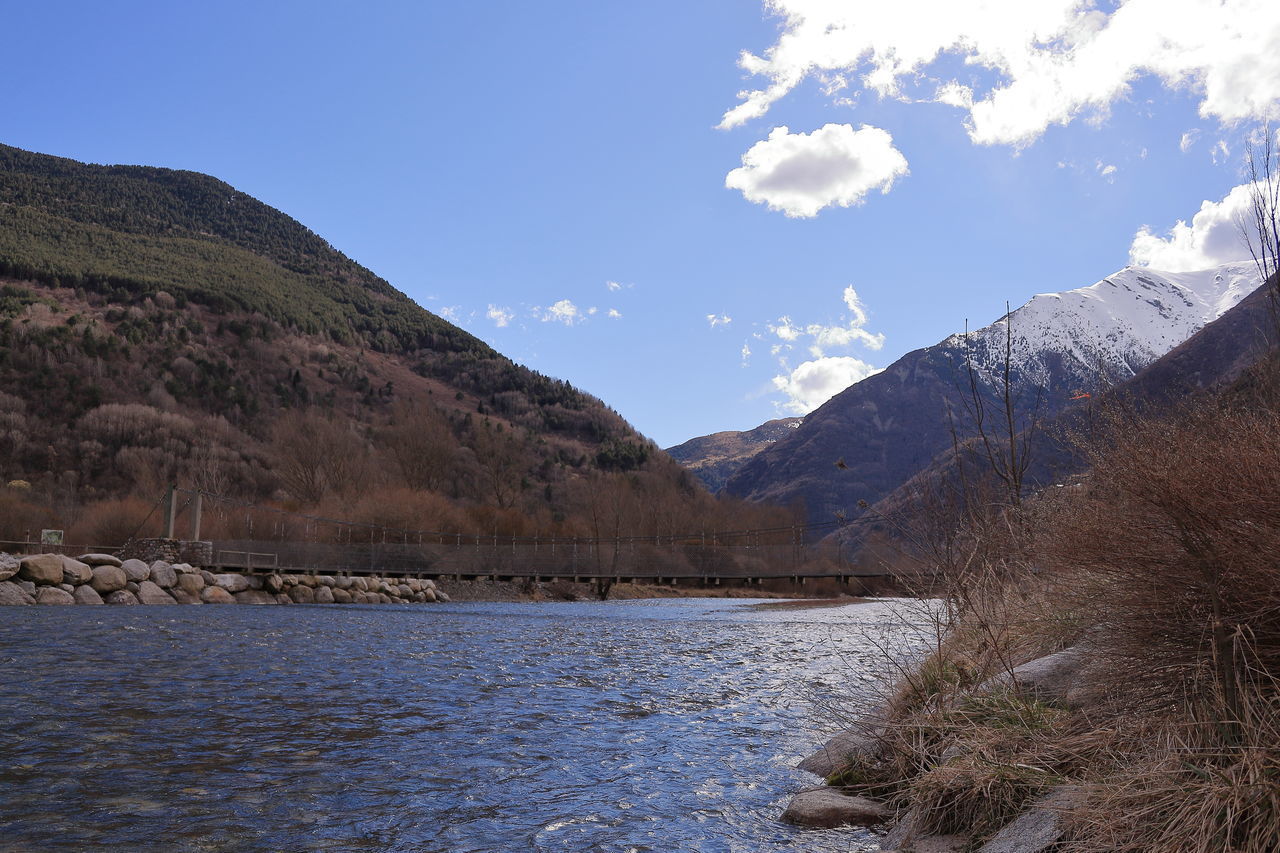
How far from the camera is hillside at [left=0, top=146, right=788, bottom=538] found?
149 ft

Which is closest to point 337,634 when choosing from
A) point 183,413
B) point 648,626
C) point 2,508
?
point 648,626

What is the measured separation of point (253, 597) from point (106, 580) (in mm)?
6351

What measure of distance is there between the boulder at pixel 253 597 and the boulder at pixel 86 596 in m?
5.78

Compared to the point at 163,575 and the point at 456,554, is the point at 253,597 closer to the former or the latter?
the point at 163,575

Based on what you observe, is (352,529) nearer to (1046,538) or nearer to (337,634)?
(337,634)

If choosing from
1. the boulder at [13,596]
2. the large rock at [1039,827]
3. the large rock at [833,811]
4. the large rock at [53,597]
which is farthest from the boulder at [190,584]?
the large rock at [1039,827]

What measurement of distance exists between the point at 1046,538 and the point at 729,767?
119 inches

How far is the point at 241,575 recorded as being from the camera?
1059 inches

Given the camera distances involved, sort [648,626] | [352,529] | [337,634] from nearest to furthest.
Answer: [337,634] < [648,626] < [352,529]

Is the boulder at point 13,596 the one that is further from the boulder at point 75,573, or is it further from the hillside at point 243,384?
the hillside at point 243,384

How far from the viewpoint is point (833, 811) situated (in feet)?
→ 15.1

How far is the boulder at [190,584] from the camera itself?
23234 millimetres

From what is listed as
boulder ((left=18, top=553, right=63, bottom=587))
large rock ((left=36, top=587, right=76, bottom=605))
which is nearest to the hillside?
boulder ((left=18, top=553, right=63, bottom=587))

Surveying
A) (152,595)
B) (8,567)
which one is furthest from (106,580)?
(8,567)
